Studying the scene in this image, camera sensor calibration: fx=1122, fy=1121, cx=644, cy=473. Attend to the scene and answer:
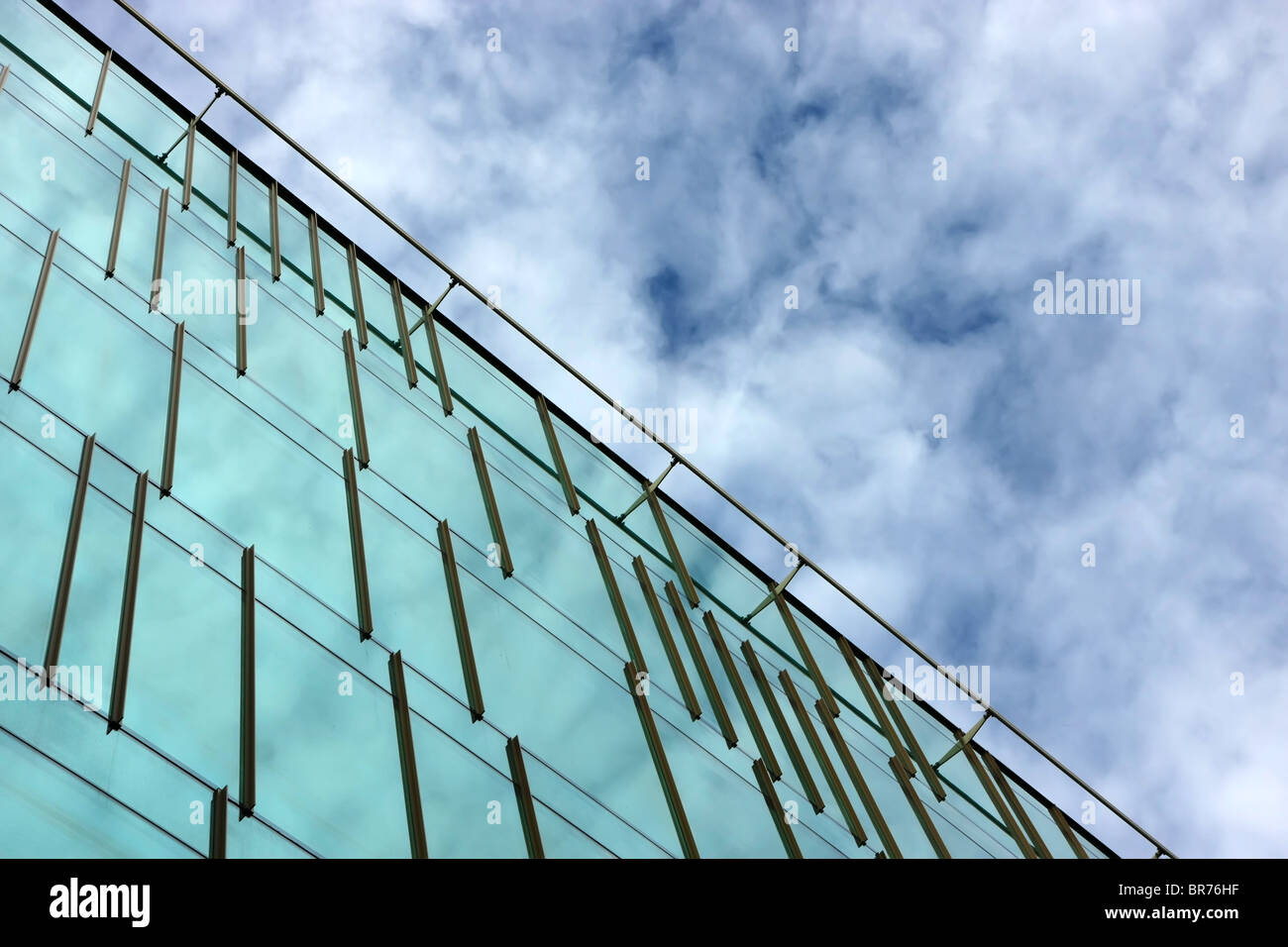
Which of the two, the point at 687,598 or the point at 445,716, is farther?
the point at 687,598

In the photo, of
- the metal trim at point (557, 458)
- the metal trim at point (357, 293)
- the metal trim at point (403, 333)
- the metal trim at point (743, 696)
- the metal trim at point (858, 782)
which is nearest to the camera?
the metal trim at point (743, 696)

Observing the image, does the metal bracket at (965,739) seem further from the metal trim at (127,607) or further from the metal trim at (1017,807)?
the metal trim at (127,607)

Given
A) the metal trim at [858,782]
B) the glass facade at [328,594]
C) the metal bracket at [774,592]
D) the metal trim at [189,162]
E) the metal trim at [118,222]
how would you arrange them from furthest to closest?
1. the metal bracket at [774,592]
2. the metal trim at [189,162]
3. the metal trim at [858,782]
4. the metal trim at [118,222]
5. the glass facade at [328,594]

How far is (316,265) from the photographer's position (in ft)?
53.9

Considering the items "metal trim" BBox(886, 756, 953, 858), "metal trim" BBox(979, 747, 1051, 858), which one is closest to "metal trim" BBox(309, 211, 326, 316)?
"metal trim" BBox(886, 756, 953, 858)

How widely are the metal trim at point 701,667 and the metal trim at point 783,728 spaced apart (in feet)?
2.85

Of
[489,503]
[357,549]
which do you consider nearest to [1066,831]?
[489,503]

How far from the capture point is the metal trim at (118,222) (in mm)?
11818

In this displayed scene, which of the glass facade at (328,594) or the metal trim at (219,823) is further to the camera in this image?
the glass facade at (328,594)

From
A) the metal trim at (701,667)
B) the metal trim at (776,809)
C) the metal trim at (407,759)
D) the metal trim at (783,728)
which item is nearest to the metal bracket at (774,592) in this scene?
the metal trim at (783,728)
